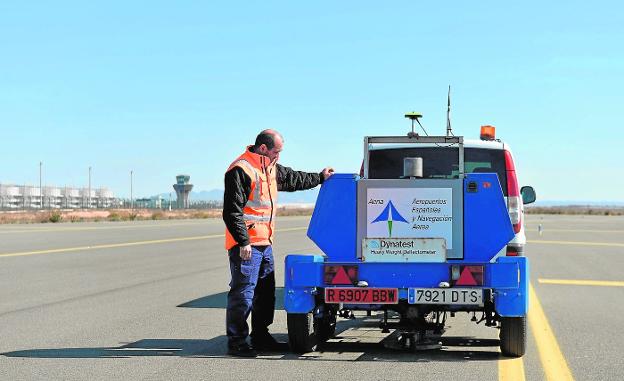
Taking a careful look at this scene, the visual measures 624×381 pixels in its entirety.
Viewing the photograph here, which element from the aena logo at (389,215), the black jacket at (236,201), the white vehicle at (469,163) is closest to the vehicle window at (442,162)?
the white vehicle at (469,163)

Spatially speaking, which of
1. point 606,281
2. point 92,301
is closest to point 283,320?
point 92,301

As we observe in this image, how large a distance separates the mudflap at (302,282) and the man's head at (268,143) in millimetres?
1059

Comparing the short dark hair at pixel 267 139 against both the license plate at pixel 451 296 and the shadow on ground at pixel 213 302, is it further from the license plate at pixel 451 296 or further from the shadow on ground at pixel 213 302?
the shadow on ground at pixel 213 302

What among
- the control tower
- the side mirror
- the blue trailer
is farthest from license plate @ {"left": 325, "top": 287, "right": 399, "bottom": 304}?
the control tower

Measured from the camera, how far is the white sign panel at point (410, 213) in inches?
289

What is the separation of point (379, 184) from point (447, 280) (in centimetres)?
98

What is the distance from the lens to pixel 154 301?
11.5 m

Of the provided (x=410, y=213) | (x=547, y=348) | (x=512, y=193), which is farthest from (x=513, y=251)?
(x=410, y=213)

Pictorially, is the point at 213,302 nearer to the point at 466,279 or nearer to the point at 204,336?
the point at 204,336

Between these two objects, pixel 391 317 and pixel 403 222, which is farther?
pixel 391 317

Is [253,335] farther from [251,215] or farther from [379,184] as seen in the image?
[379,184]

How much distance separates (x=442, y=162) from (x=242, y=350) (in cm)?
312

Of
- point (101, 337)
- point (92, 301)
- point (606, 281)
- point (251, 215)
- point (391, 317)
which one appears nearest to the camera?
point (251, 215)

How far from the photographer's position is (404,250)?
7297 millimetres
